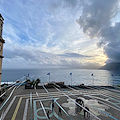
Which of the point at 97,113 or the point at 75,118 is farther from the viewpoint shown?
the point at 97,113

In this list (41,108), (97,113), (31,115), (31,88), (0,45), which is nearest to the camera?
(31,115)

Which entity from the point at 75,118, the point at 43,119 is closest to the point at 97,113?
the point at 75,118

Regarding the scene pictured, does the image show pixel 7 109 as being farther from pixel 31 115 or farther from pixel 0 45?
pixel 0 45

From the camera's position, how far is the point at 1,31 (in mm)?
18234

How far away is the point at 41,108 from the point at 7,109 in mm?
4273

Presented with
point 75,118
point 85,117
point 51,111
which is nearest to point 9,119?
point 51,111

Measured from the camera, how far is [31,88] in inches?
869

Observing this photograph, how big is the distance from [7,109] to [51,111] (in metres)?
5.67

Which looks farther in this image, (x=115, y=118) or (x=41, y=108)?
(x=41, y=108)

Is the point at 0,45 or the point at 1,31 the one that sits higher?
the point at 1,31

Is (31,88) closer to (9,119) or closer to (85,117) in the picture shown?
(9,119)

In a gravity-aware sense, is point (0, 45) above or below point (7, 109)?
above

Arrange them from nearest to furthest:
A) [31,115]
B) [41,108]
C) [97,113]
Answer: [31,115] < [97,113] < [41,108]

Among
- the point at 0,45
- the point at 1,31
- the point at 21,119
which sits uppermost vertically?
the point at 1,31
